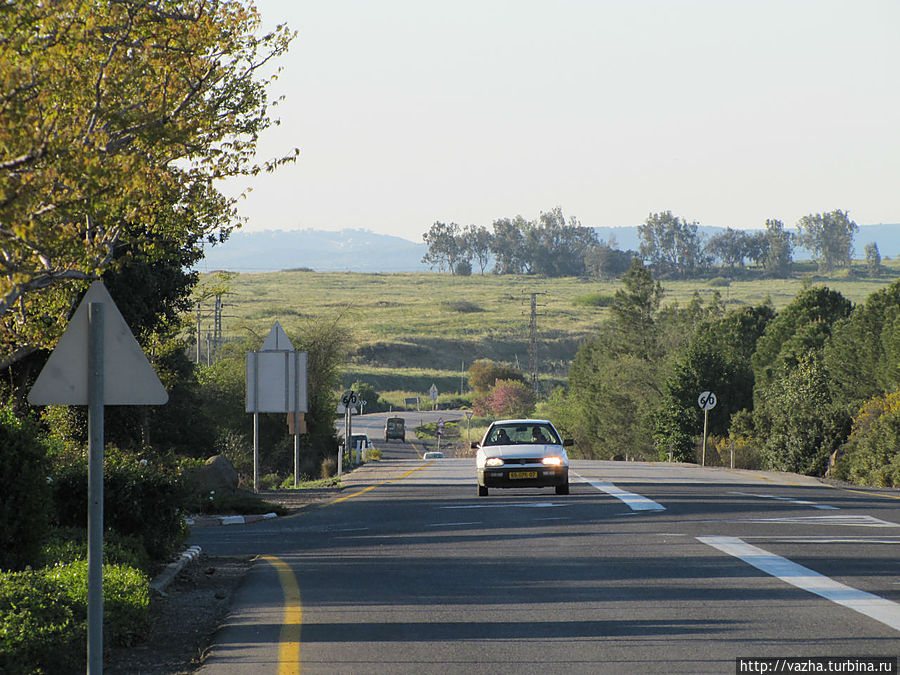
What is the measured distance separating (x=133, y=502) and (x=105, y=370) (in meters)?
5.63

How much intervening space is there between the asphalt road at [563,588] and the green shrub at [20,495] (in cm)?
188

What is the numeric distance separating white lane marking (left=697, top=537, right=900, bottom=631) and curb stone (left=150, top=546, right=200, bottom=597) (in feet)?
19.0

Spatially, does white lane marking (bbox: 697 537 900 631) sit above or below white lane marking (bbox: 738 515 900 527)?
above

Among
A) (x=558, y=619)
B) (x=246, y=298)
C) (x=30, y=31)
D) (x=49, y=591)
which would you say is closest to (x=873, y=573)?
(x=558, y=619)

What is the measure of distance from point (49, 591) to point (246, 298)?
186574 mm

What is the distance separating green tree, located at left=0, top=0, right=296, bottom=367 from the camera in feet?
32.6

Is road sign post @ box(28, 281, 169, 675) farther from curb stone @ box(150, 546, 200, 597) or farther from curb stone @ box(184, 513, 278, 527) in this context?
curb stone @ box(184, 513, 278, 527)

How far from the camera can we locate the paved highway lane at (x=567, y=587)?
25.2ft

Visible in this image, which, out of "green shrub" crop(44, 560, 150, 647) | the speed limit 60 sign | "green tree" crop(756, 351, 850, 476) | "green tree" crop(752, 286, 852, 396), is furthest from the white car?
"green tree" crop(752, 286, 852, 396)

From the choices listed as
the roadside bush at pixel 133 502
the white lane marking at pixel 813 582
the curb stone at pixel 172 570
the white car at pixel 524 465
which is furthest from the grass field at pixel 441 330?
the white lane marking at pixel 813 582

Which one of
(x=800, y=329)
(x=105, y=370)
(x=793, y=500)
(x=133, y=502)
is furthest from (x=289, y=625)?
(x=800, y=329)

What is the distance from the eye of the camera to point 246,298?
191750 millimetres

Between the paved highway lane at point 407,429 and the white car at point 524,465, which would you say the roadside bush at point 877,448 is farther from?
the paved highway lane at point 407,429

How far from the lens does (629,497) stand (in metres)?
21.7
